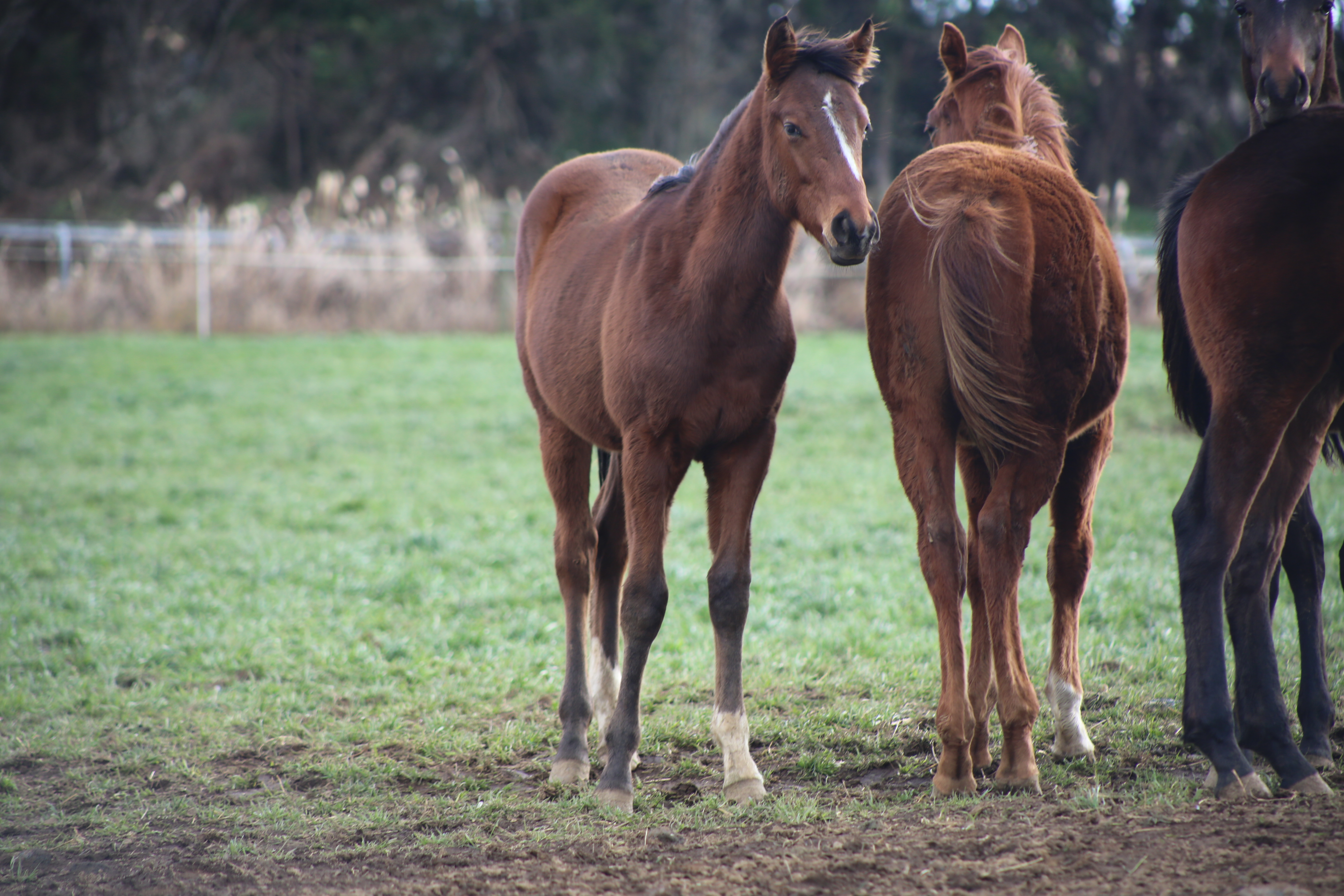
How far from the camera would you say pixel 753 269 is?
3.29 metres

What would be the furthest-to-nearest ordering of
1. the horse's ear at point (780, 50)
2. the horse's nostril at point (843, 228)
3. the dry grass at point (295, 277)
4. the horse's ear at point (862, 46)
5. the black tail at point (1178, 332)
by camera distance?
the dry grass at point (295, 277)
the black tail at point (1178, 332)
the horse's ear at point (862, 46)
the horse's ear at point (780, 50)
the horse's nostril at point (843, 228)

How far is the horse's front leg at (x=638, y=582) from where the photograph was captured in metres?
3.29

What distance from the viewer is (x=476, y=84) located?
86.5 feet

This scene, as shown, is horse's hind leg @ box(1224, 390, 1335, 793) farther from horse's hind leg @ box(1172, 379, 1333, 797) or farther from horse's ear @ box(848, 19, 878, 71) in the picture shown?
horse's ear @ box(848, 19, 878, 71)

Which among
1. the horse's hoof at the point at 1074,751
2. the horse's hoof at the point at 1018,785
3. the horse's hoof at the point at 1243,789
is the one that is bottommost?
the horse's hoof at the point at 1074,751

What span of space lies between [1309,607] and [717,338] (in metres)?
2.07

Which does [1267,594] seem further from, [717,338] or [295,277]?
[295,277]

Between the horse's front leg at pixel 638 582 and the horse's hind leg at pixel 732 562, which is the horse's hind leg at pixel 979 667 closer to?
the horse's hind leg at pixel 732 562

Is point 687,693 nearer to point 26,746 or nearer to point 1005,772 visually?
point 1005,772

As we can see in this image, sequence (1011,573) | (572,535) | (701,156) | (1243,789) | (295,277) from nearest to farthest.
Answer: (1243,789) → (1011,573) → (701,156) → (572,535) → (295,277)

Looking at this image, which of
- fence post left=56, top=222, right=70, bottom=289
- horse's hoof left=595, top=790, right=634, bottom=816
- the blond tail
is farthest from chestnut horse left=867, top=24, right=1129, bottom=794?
fence post left=56, top=222, right=70, bottom=289

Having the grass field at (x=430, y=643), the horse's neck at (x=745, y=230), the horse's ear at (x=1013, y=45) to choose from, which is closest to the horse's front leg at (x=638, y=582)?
the grass field at (x=430, y=643)

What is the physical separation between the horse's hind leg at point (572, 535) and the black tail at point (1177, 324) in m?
2.05

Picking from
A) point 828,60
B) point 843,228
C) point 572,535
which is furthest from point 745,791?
point 828,60
